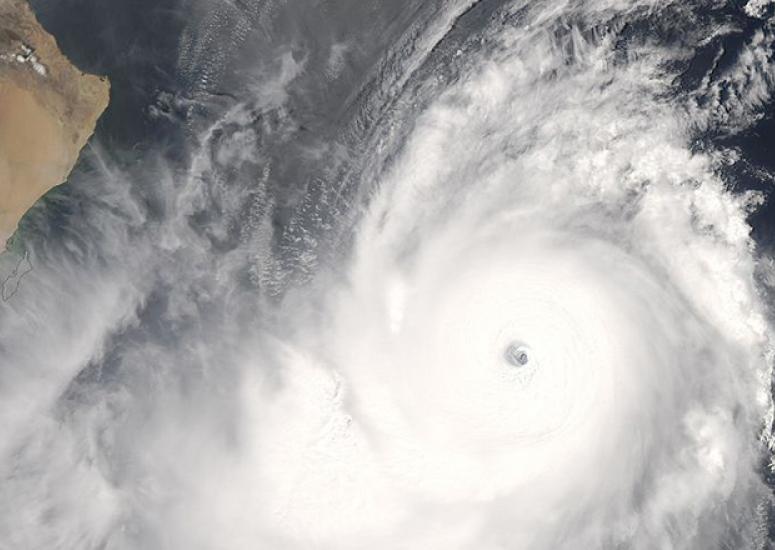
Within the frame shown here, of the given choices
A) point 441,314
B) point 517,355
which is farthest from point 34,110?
point 517,355

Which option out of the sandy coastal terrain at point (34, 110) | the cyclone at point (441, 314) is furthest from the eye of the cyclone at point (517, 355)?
the sandy coastal terrain at point (34, 110)

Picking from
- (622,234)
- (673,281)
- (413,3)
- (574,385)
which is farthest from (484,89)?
(574,385)

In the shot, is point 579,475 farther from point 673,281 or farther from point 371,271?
point 371,271

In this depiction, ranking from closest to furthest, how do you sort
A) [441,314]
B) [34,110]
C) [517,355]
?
1. [517,355]
2. [441,314]
3. [34,110]

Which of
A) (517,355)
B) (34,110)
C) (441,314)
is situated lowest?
(34,110)

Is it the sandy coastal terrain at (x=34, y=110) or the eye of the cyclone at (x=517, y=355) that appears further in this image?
the sandy coastal terrain at (x=34, y=110)

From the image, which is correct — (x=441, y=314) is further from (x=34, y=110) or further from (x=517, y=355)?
(x=34, y=110)

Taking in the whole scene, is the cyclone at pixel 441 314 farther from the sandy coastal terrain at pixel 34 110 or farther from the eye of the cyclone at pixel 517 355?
the sandy coastal terrain at pixel 34 110
